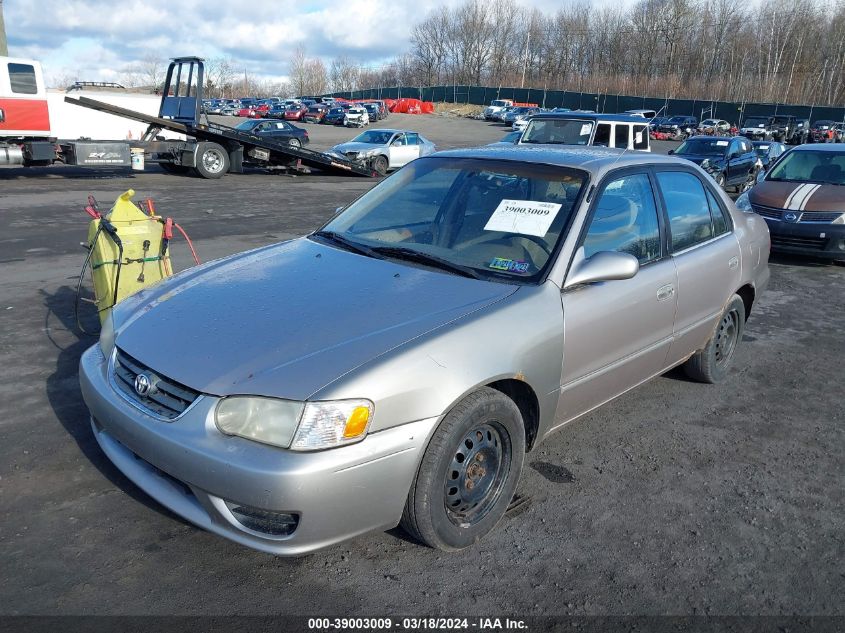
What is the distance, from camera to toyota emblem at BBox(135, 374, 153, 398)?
271cm

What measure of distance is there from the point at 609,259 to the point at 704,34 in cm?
9442

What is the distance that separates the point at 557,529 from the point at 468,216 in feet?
5.63

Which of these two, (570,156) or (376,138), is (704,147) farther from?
(570,156)

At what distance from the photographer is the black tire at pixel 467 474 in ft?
8.81

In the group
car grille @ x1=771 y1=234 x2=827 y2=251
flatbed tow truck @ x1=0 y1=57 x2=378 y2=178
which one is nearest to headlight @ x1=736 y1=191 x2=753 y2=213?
car grille @ x1=771 y1=234 x2=827 y2=251

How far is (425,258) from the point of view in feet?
11.5

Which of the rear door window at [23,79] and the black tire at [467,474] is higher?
the rear door window at [23,79]

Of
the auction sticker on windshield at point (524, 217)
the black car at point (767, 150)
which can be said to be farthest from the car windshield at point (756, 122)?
the auction sticker on windshield at point (524, 217)

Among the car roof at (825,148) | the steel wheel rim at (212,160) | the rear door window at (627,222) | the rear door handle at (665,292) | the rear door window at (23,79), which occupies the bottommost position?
the steel wheel rim at (212,160)

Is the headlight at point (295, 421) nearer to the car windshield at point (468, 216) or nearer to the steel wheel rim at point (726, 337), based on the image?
the car windshield at point (468, 216)

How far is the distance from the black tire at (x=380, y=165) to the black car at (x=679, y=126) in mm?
35206

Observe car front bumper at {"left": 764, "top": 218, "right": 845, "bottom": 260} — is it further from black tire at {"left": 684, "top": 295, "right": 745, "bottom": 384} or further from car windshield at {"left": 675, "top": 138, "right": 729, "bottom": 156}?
car windshield at {"left": 675, "top": 138, "right": 729, "bottom": 156}

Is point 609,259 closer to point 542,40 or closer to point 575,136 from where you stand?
point 575,136

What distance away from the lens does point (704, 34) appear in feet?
276
